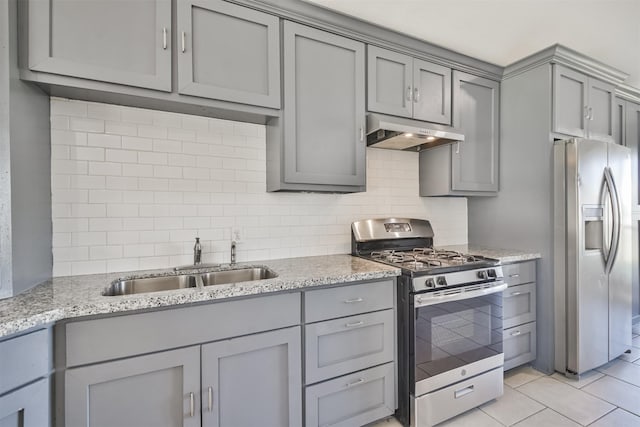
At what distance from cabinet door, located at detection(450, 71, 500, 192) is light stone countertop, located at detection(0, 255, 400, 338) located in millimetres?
1276

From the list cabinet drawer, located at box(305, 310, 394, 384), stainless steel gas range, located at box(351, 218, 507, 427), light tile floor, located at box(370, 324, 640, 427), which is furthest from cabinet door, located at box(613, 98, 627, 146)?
cabinet drawer, located at box(305, 310, 394, 384)

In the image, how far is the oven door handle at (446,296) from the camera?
1737mm

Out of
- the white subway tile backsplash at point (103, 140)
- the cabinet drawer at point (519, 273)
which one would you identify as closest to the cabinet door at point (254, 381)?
the white subway tile backsplash at point (103, 140)

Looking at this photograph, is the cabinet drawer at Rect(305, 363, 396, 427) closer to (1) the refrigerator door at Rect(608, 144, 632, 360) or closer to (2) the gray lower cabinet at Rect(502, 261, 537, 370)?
(2) the gray lower cabinet at Rect(502, 261, 537, 370)

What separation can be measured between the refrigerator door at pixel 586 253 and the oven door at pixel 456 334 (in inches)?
27.9

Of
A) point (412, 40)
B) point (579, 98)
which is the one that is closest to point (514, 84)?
point (579, 98)

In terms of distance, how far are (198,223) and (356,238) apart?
3.80 feet

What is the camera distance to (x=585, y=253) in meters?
2.29

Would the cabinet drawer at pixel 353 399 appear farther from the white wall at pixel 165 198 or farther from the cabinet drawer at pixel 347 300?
the white wall at pixel 165 198

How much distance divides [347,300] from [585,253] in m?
2.00

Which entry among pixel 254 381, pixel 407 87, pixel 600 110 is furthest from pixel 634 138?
pixel 254 381

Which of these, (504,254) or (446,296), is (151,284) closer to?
(446,296)

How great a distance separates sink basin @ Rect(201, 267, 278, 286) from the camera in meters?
1.79

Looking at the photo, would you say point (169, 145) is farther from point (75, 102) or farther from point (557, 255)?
point (557, 255)
